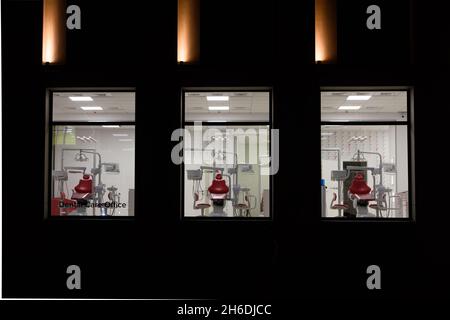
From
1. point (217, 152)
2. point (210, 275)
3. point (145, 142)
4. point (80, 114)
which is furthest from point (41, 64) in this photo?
point (210, 275)

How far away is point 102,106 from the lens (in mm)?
5770

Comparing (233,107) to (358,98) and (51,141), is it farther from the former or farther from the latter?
(51,141)

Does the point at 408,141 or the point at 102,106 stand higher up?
the point at 102,106

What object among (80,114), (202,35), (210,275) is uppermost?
(202,35)

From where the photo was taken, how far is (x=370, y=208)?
5.62 meters

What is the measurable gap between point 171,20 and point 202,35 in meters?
0.43

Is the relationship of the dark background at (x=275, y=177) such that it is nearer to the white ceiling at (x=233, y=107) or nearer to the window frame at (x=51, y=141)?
the window frame at (x=51, y=141)

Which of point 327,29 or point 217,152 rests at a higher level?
point 327,29

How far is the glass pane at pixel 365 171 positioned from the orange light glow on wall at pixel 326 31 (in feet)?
2.98

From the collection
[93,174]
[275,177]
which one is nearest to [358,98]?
[275,177]

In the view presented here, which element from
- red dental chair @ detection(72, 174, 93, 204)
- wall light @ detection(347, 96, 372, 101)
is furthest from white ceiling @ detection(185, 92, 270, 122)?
red dental chair @ detection(72, 174, 93, 204)

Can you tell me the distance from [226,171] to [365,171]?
1.87 meters

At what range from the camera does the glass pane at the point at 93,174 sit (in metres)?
5.66
